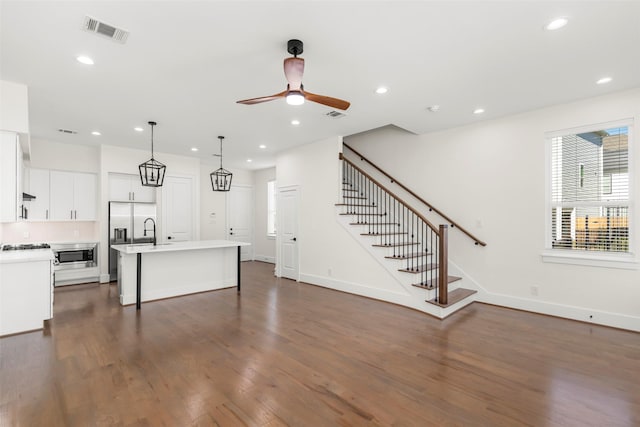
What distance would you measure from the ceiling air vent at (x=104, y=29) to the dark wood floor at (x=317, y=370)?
2.97 meters

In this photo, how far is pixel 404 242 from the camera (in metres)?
6.02

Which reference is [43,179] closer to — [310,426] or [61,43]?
[61,43]

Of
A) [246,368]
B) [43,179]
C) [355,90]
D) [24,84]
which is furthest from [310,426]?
[43,179]

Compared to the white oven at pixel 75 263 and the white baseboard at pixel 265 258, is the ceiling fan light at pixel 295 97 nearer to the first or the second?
the white oven at pixel 75 263

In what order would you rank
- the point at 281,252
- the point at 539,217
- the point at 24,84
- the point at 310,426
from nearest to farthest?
the point at 310,426
the point at 24,84
the point at 539,217
the point at 281,252

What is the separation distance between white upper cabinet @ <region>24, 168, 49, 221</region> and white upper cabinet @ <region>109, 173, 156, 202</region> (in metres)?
1.11

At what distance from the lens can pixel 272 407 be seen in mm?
2279

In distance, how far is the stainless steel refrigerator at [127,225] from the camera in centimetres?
658

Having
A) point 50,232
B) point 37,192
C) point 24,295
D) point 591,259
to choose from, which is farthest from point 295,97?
point 50,232

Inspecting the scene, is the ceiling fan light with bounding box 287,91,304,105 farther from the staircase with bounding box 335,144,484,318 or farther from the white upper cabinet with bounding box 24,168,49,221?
the white upper cabinet with bounding box 24,168,49,221

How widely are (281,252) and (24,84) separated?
16.7 ft

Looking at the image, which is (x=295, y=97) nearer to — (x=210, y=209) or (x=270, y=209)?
(x=210, y=209)

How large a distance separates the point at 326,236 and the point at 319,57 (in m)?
3.80

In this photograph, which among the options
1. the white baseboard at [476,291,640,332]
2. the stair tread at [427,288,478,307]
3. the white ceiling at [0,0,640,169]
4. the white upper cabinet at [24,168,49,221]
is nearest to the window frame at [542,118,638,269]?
the white ceiling at [0,0,640,169]
